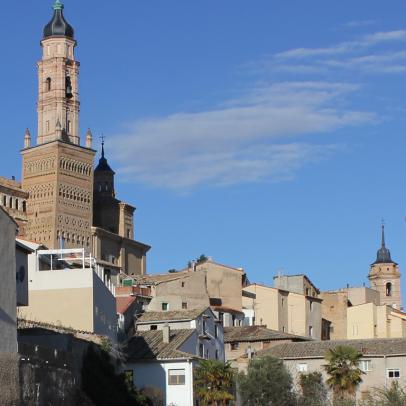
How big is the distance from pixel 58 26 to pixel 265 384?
7861 cm

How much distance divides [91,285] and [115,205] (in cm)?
8591

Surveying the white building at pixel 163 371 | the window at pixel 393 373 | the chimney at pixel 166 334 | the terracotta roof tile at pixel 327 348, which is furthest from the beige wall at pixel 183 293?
the white building at pixel 163 371

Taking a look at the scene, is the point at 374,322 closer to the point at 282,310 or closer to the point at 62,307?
the point at 282,310

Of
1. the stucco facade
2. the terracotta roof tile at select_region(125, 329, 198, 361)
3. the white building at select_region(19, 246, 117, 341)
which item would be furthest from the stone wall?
the stucco facade

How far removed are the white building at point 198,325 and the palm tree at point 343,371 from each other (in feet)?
18.7

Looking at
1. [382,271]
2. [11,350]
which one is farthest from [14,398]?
[382,271]

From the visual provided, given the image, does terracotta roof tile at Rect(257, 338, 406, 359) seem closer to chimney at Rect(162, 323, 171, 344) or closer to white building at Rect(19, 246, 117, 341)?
chimney at Rect(162, 323, 171, 344)

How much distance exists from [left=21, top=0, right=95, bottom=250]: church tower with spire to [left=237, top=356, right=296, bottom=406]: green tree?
55.7 meters

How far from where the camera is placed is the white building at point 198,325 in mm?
63656

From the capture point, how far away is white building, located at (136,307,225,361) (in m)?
63.7

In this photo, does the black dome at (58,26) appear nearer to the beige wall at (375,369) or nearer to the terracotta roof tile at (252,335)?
the terracotta roof tile at (252,335)

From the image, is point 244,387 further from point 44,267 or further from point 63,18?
point 63,18

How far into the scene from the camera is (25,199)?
12575 centimetres

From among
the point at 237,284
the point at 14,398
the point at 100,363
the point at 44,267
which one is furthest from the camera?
the point at 237,284
